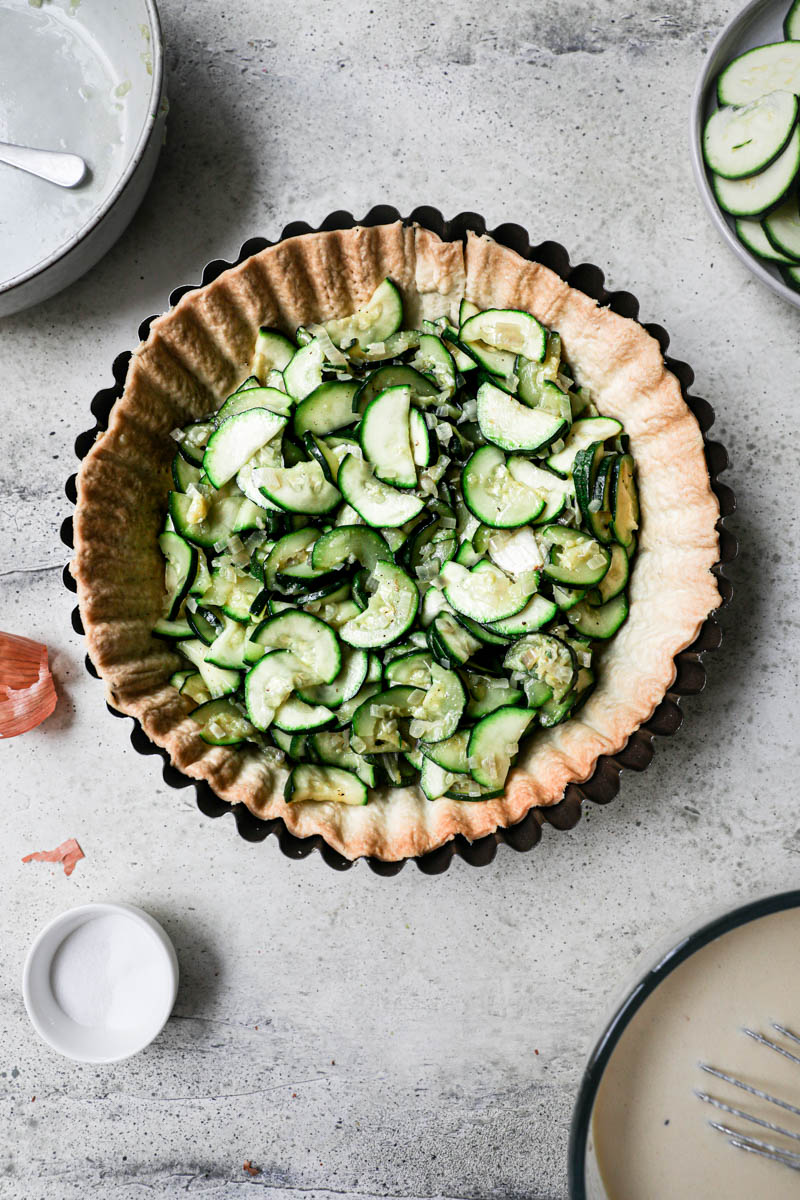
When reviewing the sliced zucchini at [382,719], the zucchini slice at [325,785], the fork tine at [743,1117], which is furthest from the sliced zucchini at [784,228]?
the fork tine at [743,1117]

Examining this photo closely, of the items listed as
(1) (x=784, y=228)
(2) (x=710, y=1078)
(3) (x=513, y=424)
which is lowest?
(2) (x=710, y=1078)

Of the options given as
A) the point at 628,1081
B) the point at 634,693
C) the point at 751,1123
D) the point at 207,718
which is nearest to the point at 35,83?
the point at 207,718

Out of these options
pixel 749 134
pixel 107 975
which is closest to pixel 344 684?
pixel 107 975

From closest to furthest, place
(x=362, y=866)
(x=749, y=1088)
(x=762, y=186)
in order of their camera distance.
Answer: (x=749, y=1088) < (x=762, y=186) < (x=362, y=866)

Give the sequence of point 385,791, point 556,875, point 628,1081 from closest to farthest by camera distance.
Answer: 1. point 628,1081
2. point 385,791
3. point 556,875

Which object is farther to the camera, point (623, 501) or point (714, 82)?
point (714, 82)

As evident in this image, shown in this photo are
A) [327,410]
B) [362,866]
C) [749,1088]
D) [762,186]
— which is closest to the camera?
[749,1088]

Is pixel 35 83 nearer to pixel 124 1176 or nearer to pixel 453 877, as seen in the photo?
pixel 453 877

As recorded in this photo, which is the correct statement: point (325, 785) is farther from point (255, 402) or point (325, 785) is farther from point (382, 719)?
point (255, 402)
